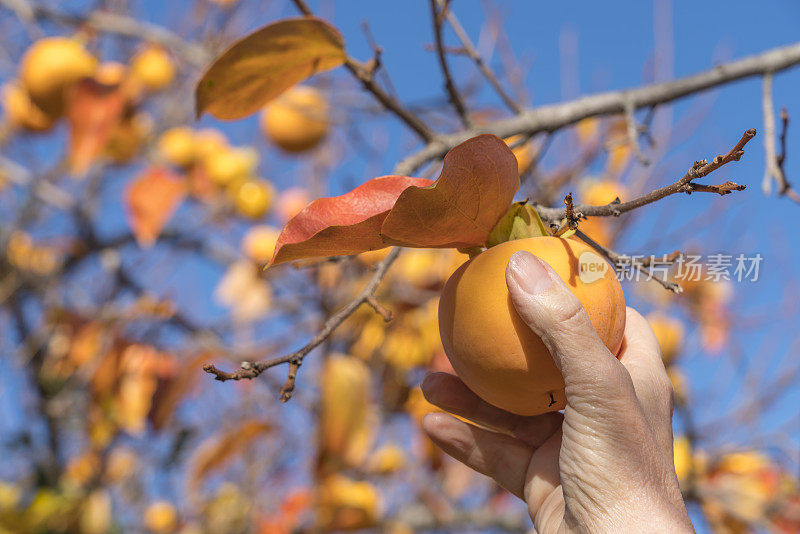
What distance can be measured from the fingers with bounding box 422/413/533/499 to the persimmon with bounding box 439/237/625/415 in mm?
282

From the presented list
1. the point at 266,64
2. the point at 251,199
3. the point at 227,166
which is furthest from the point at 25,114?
the point at 266,64

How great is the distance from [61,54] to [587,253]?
6.22ft

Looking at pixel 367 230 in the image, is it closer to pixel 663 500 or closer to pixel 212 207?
pixel 663 500

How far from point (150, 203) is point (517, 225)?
1.45 meters

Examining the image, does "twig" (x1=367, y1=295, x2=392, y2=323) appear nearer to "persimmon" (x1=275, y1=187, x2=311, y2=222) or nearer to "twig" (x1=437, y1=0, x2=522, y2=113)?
"twig" (x1=437, y1=0, x2=522, y2=113)

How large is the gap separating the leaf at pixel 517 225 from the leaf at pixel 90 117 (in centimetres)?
142

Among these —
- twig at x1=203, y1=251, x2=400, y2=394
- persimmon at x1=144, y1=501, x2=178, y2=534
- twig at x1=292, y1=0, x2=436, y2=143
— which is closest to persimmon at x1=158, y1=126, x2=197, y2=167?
persimmon at x1=144, y1=501, x2=178, y2=534

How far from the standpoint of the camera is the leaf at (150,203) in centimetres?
173

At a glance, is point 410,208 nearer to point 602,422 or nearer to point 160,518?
point 602,422

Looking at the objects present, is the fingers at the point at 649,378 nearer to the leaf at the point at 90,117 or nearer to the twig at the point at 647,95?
the twig at the point at 647,95

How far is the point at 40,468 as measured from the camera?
7.93ft

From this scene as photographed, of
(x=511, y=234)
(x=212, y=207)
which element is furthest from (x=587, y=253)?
(x=212, y=207)

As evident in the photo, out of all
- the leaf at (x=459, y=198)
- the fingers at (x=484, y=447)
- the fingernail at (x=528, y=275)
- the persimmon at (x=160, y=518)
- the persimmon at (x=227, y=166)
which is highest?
the leaf at (x=459, y=198)

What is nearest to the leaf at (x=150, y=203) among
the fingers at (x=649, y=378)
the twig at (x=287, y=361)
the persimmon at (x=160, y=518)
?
the twig at (x=287, y=361)
